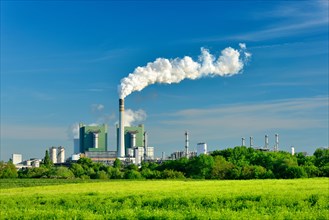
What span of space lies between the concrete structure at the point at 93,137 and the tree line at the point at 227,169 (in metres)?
55.6

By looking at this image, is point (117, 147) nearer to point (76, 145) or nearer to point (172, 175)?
point (76, 145)

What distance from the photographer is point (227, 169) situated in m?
95.8

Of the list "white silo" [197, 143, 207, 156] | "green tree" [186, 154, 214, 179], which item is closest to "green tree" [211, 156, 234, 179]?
"green tree" [186, 154, 214, 179]

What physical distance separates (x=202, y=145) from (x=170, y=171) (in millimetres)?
67438

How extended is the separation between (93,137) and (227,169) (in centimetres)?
9292

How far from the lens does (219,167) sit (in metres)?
97.4

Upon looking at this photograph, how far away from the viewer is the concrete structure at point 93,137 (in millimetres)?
180625

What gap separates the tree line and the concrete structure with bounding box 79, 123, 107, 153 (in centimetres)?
5564

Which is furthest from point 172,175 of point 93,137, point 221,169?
point 93,137

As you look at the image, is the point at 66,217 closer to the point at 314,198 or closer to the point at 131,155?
the point at 314,198

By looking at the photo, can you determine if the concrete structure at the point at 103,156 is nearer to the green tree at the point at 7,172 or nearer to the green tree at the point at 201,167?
the green tree at the point at 7,172

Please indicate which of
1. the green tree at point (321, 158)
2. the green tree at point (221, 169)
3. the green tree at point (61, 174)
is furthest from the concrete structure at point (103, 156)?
the green tree at point (321, 158)

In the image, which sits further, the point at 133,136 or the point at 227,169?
the point at 133,136

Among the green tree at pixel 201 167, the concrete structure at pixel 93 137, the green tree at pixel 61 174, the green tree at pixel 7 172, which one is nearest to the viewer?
the green tree at pixel 201 167
